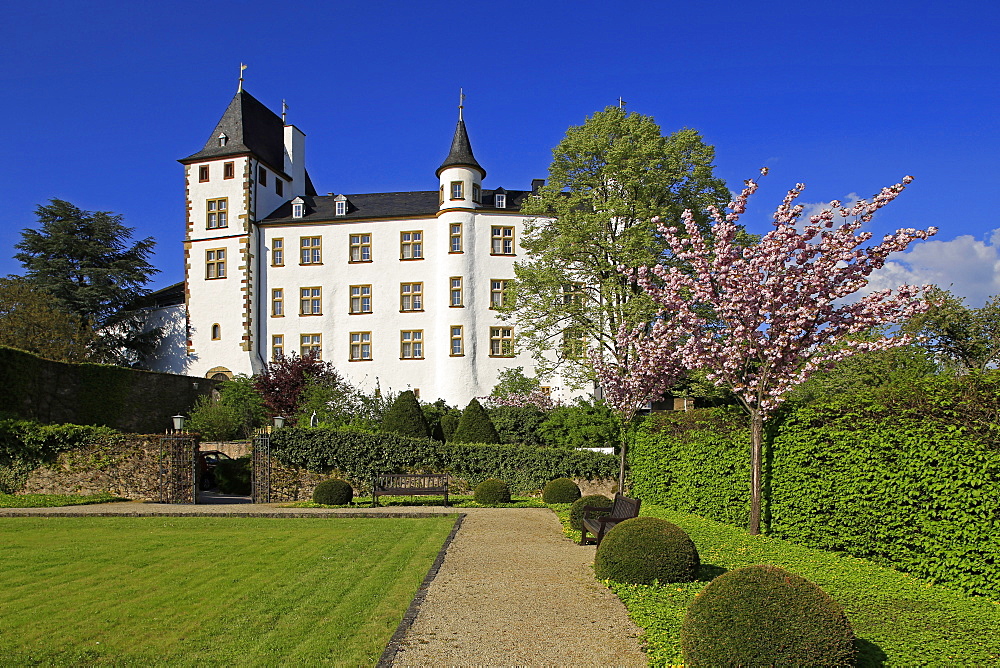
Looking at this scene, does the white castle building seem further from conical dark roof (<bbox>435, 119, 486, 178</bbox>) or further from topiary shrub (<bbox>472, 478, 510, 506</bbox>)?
topiary shrub (<bbox>472, 478, 510, 506</bbox>)

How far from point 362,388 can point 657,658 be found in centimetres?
3353

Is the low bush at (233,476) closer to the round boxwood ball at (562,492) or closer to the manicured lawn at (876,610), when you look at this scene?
the round boxwood ball at (562,492)

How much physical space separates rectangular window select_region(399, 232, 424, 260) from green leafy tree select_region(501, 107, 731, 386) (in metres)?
11.8

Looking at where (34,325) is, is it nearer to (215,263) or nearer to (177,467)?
(215,263)

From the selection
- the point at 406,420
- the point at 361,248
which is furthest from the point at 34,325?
the point at 406,420

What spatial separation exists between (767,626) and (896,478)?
17.4 ft

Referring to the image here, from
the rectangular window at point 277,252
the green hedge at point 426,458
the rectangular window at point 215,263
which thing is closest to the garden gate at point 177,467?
the green hedge at point 426,458

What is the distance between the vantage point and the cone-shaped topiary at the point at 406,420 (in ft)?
89.0

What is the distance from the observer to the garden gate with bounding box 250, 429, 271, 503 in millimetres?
21359

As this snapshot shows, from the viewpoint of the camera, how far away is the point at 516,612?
764 centimetres

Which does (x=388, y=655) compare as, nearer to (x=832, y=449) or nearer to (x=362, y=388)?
(x=832, y=449)

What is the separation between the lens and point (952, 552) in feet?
28.0

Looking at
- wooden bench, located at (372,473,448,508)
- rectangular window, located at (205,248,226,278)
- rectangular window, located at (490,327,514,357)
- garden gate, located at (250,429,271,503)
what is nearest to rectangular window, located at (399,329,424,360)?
rectangular window, located at (490,327,514,357)

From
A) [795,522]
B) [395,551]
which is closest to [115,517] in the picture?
[395,551]
